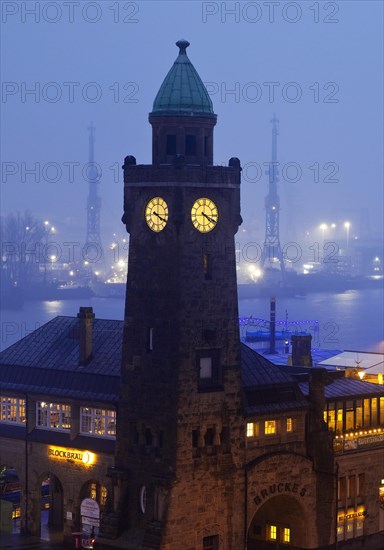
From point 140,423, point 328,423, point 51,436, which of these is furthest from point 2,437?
point 328,423

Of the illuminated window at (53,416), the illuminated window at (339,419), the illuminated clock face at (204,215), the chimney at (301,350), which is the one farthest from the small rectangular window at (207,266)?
the chimney at (301,350)

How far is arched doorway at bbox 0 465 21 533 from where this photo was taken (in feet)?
256

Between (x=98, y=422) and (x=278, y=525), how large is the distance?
406 inches

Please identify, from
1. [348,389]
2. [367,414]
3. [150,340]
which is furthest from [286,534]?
[150,340]

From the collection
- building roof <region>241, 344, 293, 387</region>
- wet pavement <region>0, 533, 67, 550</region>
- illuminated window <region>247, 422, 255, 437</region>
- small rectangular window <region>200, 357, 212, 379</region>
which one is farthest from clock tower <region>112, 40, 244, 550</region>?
wet pavement <region>0, 533, 67, 550</region>

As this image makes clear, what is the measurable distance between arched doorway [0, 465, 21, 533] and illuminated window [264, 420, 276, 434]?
46.7 feet

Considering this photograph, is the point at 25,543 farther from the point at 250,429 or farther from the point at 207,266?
the point at 207,266

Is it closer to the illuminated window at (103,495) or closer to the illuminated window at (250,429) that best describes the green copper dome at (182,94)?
the illuminated window at (250,429)

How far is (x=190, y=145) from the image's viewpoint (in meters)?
71.0

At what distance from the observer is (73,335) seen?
266 ft

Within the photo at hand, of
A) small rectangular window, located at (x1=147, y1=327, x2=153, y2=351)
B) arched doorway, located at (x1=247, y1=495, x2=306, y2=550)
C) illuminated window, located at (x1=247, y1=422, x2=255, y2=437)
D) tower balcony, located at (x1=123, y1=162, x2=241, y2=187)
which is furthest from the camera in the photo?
arched doorway, located at (x1=247, y1=495, x2=306, y2=550)

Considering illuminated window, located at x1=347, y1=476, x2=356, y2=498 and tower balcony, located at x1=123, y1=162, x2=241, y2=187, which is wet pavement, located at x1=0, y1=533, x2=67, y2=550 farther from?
tower balcony, located at x1=123, y1=162, x2=241, y2=187

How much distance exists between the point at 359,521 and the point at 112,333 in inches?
628

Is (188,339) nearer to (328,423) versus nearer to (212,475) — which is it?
(212,475)
